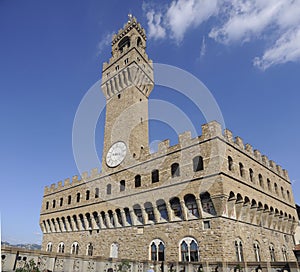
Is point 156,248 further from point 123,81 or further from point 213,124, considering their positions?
point 123,81

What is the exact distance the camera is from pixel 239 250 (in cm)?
1642

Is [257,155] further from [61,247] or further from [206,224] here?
[61,247]

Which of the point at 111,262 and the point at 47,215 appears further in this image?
the point at 47,215

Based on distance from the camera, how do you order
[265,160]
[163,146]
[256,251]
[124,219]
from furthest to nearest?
[265,160]
[124,219]
[163,146]
[256,251]

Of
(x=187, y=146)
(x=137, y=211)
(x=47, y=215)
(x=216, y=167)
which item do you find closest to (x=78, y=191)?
(x=47, y=215)

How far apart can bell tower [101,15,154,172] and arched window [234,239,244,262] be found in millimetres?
11349

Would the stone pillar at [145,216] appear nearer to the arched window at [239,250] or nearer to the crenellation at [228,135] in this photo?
the arched window at [239,250]

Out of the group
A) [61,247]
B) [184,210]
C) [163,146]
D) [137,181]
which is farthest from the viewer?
[61,247]

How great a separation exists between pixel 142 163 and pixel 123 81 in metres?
12.3

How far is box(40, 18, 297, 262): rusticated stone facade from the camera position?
1669 centimetres

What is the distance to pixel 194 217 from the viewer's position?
56.6ft

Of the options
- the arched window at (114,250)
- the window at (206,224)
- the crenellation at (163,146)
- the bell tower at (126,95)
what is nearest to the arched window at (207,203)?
the window at (206,224)

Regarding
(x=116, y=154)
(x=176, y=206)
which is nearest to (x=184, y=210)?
(x=176, y=206)

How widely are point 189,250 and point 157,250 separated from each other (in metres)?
2.86
